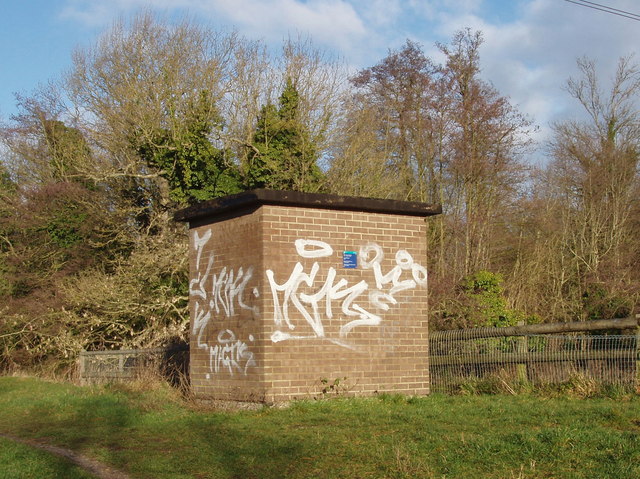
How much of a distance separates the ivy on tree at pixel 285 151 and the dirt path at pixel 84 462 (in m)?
16.2

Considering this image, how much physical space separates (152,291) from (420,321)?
538 inches

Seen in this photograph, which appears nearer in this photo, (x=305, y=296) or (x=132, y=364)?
(x=305, y=296)

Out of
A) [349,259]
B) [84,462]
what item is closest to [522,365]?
[349,259]

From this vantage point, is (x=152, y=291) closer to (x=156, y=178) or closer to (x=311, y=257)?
(x=156, y=178)

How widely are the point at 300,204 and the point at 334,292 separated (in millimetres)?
1518

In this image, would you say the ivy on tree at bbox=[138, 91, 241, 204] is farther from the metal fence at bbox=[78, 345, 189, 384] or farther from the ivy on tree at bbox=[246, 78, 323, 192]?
the metal fence at bbox=[78, 345, 189, 384]

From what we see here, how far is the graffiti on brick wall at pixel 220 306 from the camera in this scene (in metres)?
12.3

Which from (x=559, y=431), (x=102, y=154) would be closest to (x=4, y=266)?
(x=102, y=154)

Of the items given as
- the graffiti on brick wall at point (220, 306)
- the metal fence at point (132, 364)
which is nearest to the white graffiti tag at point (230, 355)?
the graffiti on brick wall at point (220, 306)

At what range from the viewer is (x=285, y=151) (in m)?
26.0

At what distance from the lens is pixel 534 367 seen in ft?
42.9

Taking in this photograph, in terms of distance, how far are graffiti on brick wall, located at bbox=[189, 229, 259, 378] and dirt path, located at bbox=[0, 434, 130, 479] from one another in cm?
326

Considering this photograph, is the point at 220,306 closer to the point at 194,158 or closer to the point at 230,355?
the point at 230,355

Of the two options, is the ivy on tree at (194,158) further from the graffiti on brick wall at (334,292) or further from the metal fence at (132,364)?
the graffiti on brick wall at (334,292)
